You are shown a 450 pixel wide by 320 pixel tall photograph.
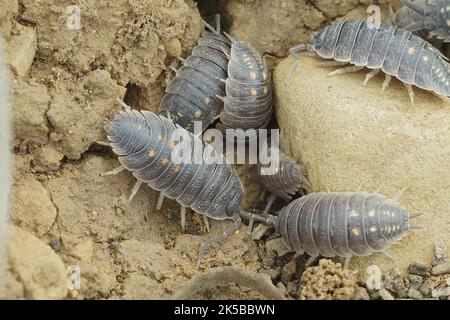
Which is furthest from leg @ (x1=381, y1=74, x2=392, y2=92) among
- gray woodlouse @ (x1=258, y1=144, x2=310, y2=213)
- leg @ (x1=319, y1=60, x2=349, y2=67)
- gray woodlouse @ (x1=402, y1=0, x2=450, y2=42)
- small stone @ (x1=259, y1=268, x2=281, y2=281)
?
small stone @ (x1=259, y1=268, x2=281, y2=281)

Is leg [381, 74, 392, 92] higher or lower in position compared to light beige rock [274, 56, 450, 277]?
higher

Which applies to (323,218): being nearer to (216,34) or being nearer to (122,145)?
(122,145)

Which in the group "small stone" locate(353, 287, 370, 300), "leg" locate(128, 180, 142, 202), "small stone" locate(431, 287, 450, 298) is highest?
"leg" locate(128, 180, 142, 202)

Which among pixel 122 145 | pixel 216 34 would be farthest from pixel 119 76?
pixel 216 34

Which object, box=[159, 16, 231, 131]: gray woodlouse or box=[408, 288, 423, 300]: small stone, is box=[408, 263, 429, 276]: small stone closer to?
box=[408, 288, 423, 300]: small stone

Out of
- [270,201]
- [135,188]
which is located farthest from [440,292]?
[135,188]

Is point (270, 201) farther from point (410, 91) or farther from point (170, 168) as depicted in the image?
point (410, 91)

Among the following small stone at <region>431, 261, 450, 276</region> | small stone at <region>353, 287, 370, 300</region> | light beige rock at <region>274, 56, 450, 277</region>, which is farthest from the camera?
light beige rock at <region>274, 56, 450, 277</region>
